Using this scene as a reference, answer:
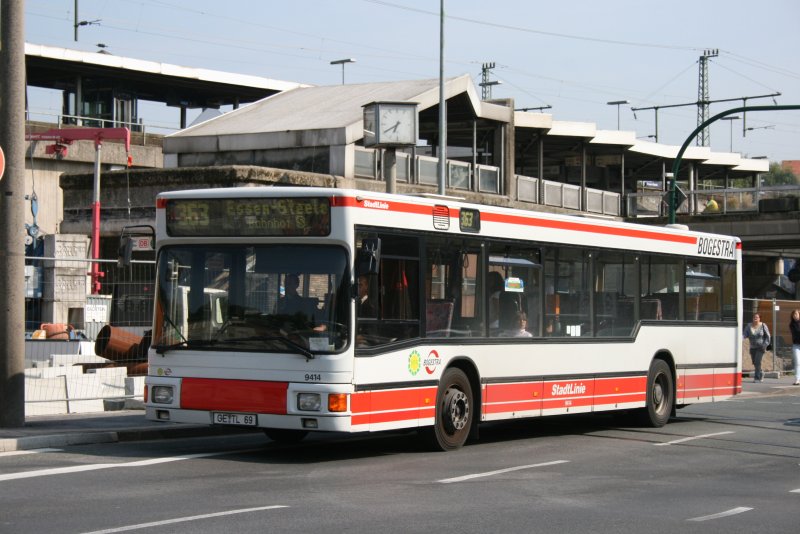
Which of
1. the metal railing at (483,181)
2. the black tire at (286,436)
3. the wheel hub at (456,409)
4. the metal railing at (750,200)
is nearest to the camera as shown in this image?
the wheel hub at (456,409)

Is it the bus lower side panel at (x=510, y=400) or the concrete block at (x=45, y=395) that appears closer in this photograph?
the bus lower side panel at (x=510, y=400)

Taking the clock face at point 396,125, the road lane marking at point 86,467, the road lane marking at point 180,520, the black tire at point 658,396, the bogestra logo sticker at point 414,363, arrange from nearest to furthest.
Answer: the road lane marking at point 180,520 → the road lane marking at point 86,467 → the bogestra logo sticker at point 414,363 → the black tire at point 658,396 → the clock face at point 396,125

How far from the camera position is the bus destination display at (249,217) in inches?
502

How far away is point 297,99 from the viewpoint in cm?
4388

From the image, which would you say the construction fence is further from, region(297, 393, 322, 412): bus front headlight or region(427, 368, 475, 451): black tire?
region(297, 393, 322, 412): bus front headlight

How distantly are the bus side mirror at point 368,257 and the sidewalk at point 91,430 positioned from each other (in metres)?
2.50

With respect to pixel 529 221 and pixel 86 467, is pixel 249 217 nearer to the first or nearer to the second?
pixel 86 467

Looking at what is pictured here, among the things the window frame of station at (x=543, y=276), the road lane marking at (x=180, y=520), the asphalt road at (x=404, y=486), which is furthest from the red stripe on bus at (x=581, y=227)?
the road lane marking at (x=180, y=520)

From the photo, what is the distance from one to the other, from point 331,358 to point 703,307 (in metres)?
9.53

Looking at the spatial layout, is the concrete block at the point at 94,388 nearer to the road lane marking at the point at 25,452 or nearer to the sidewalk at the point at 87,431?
the sidewalk at the point at 87,431

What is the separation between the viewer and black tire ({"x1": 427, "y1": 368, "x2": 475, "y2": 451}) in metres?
14.0

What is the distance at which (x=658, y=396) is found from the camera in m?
18.8

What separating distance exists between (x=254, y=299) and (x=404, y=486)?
112 inches

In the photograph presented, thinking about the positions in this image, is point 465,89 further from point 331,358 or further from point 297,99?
point 331,358
